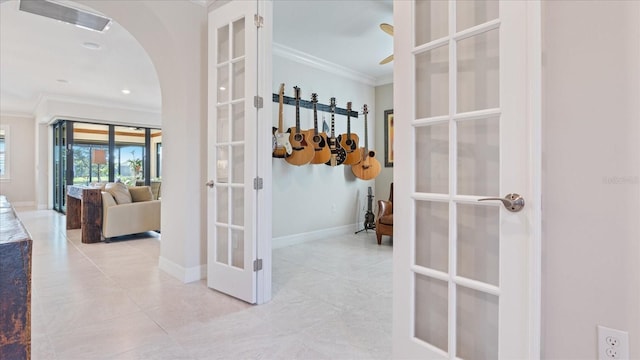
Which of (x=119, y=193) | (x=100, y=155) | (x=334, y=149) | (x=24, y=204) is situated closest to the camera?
(x=334, y=149)

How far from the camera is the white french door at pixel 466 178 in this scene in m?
1.14

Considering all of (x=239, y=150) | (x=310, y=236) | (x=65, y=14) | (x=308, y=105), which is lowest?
(x=310, y=236)

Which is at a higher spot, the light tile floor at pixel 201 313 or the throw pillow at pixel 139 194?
the throw pillow at pixel 139 194

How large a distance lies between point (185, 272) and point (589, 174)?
290cm

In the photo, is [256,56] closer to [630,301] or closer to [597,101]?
[597,101]

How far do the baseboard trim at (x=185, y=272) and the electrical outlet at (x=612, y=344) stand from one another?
9.18ft

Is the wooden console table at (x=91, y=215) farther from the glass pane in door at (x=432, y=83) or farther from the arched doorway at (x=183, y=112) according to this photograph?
the glass pane in door at (x=432, y=83)

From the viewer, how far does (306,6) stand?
3303mm

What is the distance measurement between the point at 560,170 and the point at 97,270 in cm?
382

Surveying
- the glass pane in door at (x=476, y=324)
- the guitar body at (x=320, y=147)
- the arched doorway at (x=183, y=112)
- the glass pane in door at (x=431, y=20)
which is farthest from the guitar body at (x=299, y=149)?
the glass pane in door at (x=476, y=324)

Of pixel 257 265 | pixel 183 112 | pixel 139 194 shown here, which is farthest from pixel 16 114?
pixel 257 265

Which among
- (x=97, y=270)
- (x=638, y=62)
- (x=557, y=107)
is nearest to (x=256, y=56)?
(x=557, y=107)

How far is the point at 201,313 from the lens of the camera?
7.61 feet

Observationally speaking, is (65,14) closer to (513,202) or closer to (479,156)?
(479,156)
